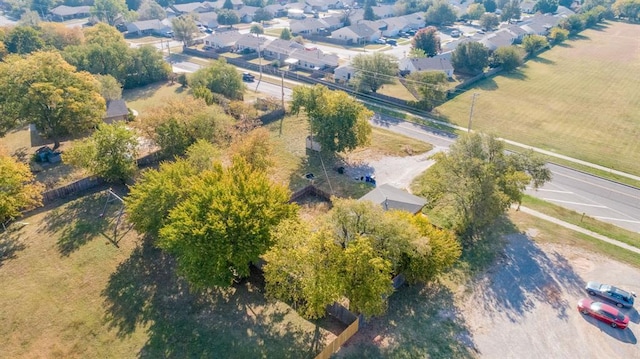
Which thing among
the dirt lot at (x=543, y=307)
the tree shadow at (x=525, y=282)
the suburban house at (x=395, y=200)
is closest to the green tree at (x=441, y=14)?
the suburban house at (x=395, y=200)

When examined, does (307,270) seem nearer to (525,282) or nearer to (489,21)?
(525,282)

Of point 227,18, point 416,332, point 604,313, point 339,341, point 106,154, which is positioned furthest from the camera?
point 227,18

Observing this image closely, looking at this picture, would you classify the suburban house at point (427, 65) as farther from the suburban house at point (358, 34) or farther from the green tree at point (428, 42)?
the suburban house at point (358, 34)

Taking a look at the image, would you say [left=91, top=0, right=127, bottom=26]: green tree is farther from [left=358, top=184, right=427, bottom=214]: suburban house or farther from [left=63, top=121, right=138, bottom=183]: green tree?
[left=358, top=184, right=427, bottom=214]: suburban house

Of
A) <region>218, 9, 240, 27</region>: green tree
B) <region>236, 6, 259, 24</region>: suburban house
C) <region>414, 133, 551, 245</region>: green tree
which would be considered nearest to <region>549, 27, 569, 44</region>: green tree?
<region>414, 133, 551, 245</region>: green tree

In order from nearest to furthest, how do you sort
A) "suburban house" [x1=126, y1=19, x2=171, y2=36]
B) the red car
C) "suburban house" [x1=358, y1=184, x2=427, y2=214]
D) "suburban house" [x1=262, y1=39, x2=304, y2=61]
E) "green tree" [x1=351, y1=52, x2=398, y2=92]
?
the red car
"suburban house" [x1=358, y1=184, x2=427, y2=214]
"green tree" [x1=351, y1=52, x2=398, y2=92]
"suburban house" [x1=262, y1=39, x2=304, y2=61]
"suburban house" [x1=126, y1=19, x2=171, y2=36]

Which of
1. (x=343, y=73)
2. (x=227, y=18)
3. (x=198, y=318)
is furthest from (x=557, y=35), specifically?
(x=198, y=318)
